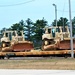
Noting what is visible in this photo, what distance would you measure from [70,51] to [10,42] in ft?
26.0

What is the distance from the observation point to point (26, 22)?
101 meters

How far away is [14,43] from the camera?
38281 millimetres

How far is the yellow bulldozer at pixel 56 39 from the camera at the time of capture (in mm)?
35594

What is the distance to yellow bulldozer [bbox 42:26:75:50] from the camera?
3559 centimetres

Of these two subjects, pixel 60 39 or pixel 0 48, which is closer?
pixel 60 39

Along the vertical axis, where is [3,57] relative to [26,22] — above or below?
below

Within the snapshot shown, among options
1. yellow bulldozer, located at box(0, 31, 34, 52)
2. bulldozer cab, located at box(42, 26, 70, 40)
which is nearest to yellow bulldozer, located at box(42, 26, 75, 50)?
bulldozer cab, located at box(42, 26, 70, 40)

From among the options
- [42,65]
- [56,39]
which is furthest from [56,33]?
[42,65]

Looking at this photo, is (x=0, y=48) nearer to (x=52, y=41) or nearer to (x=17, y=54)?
(x=17, y=54)

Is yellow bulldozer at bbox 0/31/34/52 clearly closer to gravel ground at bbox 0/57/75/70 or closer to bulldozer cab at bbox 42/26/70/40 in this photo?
bulldozer cab at bbox 42/26/70/40

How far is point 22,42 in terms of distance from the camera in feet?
126
